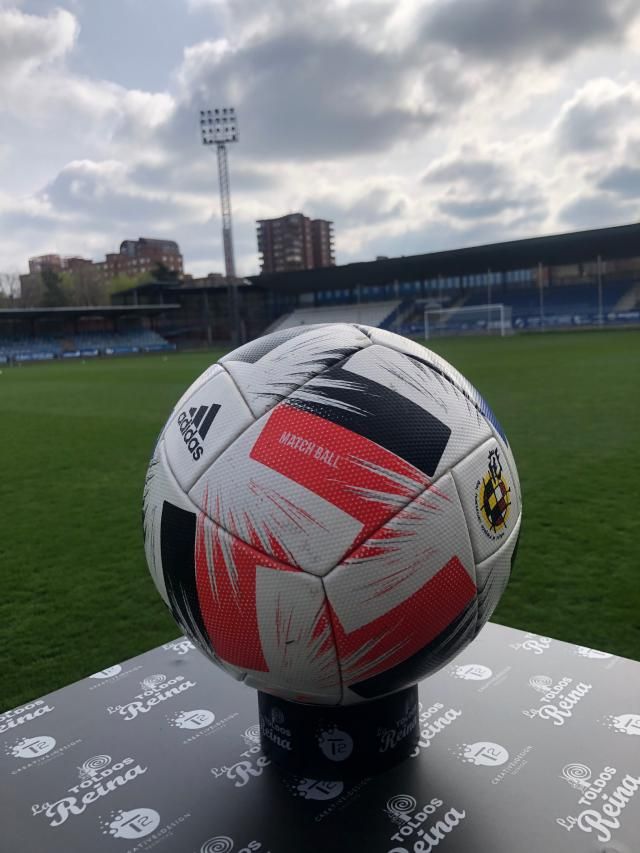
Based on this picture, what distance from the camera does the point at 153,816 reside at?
2.33m

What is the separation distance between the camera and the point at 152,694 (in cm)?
310

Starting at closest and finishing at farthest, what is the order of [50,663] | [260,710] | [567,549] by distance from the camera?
[260,710], [50,663], [567,549]

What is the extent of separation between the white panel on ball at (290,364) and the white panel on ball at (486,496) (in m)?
0.56

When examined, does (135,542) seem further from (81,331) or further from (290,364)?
(81,331)

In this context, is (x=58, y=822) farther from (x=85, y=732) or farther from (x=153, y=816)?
(x=85, y=732)

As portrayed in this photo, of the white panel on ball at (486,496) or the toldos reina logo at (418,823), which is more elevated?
the white panel on ball at (486,496)

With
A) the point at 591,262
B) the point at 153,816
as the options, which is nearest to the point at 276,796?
the point at 153,816

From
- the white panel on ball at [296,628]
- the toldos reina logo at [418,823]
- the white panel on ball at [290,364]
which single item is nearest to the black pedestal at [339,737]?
the toldos reina logo at [418,823]

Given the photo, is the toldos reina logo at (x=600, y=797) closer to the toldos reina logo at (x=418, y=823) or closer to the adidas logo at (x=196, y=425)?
the toldos reina logo at (x=418, y=823)

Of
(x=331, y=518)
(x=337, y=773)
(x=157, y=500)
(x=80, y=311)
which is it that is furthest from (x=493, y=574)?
(x=80, y=311)

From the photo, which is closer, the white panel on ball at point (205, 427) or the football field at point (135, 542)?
the white panel on ball at point (205, 427)

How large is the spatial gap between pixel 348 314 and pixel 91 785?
67876 millimetres

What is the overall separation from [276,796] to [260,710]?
328 mm

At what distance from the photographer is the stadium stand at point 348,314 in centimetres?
6594
